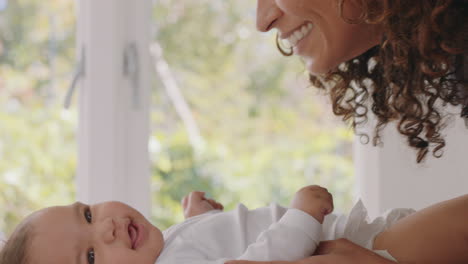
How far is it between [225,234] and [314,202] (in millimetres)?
200

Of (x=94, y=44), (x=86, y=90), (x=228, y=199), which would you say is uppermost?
(x=94, y=44)

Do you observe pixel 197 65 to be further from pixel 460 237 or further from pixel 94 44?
pixel 460 237

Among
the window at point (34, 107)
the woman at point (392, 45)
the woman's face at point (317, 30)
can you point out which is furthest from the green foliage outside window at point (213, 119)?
the woman's face at point (317, 30)

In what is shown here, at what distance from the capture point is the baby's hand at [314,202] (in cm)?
144

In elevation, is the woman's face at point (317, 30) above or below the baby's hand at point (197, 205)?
above

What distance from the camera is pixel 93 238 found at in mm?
1507

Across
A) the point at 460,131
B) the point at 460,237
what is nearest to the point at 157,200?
the point at 460,131

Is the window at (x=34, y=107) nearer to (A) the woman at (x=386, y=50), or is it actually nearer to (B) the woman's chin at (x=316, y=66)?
(A) the woman at (x=386, y=50)

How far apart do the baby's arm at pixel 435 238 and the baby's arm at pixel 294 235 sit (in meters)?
0.16

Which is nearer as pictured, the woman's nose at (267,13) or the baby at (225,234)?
the baby at (225,234)

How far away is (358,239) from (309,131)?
1298 millimetres

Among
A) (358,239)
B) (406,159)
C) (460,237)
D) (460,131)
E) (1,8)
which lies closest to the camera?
(460,237)

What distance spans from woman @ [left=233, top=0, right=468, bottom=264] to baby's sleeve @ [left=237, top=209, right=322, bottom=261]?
47 mm

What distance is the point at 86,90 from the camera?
2.65 m
